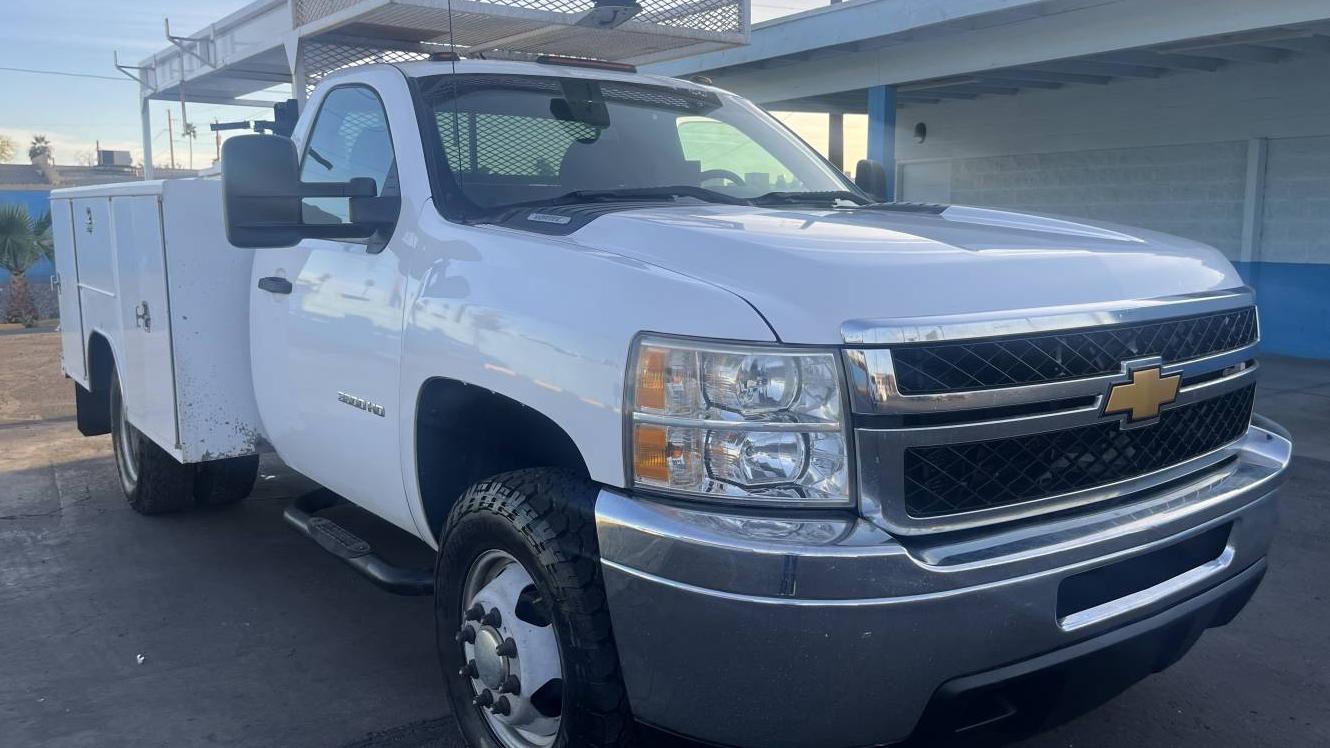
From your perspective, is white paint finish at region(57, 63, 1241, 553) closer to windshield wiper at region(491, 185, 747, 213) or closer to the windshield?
the windshield

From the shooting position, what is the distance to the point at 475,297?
9.85ft

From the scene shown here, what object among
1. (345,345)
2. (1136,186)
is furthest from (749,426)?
(1136,186)

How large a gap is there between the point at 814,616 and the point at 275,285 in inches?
107

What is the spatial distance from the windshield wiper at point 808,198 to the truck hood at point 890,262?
0.54m

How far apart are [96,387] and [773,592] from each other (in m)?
5.34

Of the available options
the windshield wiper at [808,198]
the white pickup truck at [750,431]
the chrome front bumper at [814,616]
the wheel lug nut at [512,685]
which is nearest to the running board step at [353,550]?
the white pickup truck at [750,431]

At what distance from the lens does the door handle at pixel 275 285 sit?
161 inches

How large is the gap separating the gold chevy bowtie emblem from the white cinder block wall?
1151cm

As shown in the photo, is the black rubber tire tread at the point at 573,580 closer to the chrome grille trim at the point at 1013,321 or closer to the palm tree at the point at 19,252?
the chrome grille trim at the point at 1013,321

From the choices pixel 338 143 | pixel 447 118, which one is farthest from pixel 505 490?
pixel 338 143

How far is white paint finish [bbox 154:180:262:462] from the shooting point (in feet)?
15.1

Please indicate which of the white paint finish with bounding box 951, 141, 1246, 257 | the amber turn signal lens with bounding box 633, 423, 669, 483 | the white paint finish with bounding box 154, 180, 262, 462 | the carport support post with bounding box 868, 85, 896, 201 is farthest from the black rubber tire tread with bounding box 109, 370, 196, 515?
the white paint finish with bounding box 951, 141, 1246, 257

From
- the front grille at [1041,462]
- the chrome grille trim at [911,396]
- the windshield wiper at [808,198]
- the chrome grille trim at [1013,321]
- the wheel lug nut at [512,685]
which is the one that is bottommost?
the wheel lug nut at [512,685]

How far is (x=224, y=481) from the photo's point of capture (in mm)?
5965
